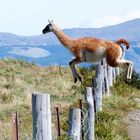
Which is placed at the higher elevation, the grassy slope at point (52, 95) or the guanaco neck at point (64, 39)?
the guanaco neck at point (64, 39)

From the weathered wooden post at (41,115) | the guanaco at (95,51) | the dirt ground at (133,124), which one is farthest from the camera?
the guanaco at (95,51)

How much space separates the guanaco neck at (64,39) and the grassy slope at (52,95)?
1.51 meters

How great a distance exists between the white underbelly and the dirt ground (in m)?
1.64

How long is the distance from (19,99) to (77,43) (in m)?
2.35

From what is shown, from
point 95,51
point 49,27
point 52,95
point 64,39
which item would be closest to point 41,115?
point 95,51

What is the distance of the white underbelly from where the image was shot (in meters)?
15.8

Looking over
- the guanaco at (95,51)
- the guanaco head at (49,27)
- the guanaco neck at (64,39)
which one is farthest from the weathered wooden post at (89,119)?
the guanaco head at (49,27)

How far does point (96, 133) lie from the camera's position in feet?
37.9

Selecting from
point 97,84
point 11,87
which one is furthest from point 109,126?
point 11,87

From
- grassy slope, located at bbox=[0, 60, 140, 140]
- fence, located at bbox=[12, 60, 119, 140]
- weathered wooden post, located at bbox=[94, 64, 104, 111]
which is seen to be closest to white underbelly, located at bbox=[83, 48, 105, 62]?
weathered wooden post, located at bbox=[94, 64, 104, 111]

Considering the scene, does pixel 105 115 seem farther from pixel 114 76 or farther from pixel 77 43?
pixel 114 76

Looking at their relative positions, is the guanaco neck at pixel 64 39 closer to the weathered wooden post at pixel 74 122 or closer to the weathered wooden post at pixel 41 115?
the weathered wooden post at pixel 74 122

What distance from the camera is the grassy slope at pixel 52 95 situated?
1201 centimetres

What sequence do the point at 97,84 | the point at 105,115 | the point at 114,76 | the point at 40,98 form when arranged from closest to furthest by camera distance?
the point at 40,98, the point at 105,115, the point at 97,84, the point at 114,76
